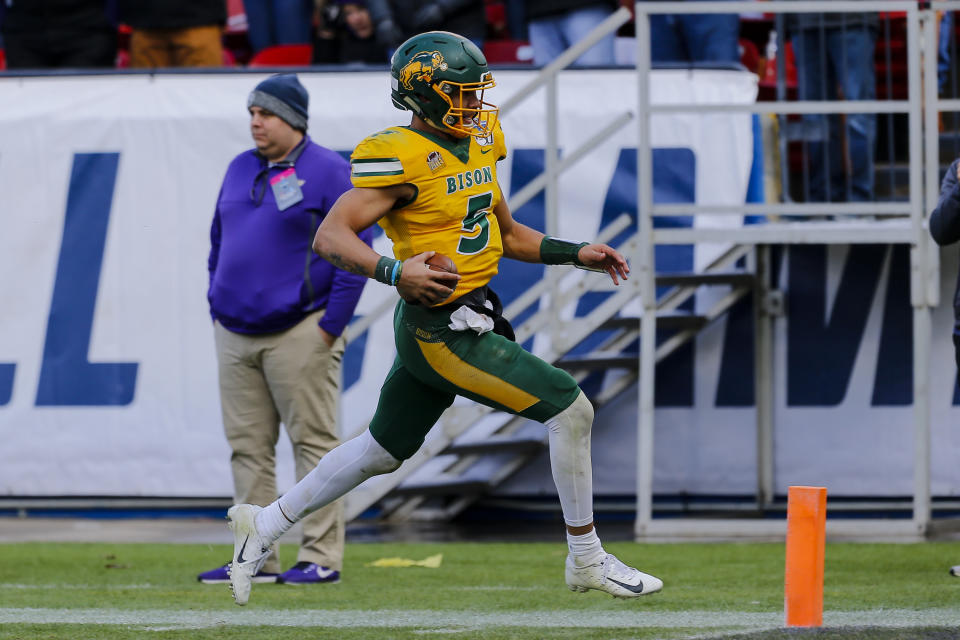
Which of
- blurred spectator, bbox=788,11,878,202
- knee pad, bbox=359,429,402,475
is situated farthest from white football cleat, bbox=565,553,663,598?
blurred spectator, bbox=788,11,878,202

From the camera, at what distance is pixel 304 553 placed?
282 inches

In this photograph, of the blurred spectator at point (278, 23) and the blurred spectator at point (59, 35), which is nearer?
the blurred spectator at point (59, 35)

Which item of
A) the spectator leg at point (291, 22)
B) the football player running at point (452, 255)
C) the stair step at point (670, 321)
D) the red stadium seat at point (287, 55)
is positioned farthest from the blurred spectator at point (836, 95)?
the football player running at point (452, 255)

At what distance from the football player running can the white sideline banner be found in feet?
16.6

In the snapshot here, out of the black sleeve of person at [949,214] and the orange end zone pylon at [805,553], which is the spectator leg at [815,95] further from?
the orange end zone pylon at [805,553]

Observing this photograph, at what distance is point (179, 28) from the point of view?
11.1 metres

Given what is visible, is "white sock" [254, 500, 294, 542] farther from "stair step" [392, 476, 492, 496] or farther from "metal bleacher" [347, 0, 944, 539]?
"stair step" [392, 476, 492, 496]

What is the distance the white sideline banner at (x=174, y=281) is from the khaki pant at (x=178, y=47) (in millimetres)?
582

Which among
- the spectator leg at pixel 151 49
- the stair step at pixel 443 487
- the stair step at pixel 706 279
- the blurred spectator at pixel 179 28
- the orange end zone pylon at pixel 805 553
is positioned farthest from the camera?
the spectator leg at pixel 151 49

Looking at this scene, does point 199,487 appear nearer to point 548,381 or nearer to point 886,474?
point 886,474

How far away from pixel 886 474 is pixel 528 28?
12.6ft

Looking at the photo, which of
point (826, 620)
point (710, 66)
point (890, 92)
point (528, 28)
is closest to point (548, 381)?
point (826, 620)

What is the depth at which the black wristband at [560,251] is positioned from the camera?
214 inches

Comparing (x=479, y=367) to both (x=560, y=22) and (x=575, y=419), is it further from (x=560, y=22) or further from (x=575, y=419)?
(x=560, y=22)
